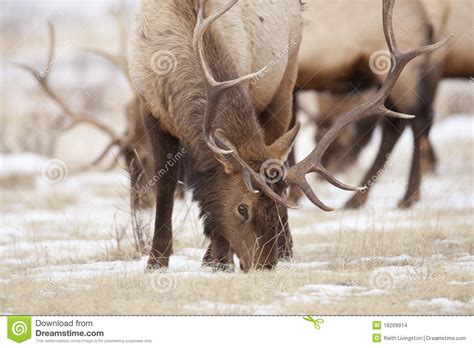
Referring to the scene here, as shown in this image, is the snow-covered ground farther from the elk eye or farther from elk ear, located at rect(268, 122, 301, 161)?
elk ear, located at rect(268, 122, 301, 161)

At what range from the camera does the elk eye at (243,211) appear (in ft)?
20.5

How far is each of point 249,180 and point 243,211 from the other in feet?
0.95

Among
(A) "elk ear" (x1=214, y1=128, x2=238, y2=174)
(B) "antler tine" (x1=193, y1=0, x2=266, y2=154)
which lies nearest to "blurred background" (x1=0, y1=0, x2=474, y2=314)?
(A) "elk ear" (x1=214, y1=128, x2=238, y2=174)

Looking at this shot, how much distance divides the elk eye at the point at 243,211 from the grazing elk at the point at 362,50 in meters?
4.33

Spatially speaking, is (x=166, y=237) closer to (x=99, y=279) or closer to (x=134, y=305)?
(x=99, y=279)

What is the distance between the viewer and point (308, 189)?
20.0ft

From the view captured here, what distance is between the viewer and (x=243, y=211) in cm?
627

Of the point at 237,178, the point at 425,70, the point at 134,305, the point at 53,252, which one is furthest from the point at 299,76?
the point at 134,305

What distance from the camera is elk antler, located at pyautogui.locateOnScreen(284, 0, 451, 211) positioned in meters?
6.17

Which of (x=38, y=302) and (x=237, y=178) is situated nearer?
(x=38, y=302)

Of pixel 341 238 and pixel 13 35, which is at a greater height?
pixel 13 35

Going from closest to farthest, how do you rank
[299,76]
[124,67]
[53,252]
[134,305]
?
[134,305], [53,252], [299,76], [124,67]

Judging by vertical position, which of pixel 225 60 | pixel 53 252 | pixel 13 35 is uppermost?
pixel 13 35

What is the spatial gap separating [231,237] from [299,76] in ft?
14.6
